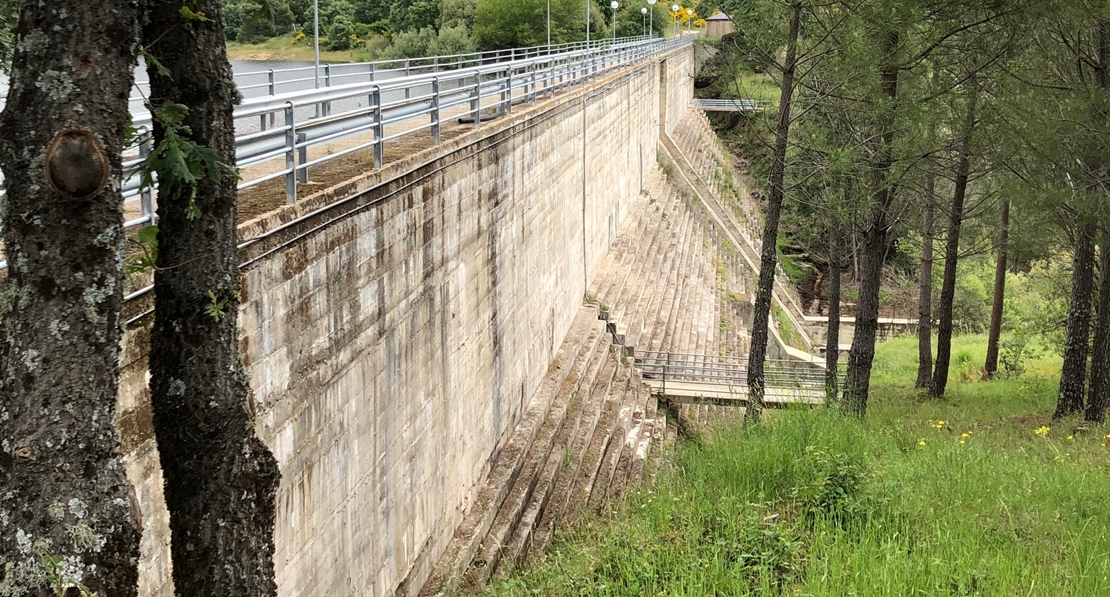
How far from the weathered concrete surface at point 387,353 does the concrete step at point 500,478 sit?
0.56 ft

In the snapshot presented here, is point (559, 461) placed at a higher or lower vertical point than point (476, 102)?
lower

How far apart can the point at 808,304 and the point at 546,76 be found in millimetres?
25808

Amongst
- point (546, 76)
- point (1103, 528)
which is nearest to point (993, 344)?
A: point (546, 76)

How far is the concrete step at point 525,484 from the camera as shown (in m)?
10.9

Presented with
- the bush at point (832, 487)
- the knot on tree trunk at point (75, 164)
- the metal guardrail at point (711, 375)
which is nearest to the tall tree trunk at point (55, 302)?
the knot on tree trunk at point (75, 164)

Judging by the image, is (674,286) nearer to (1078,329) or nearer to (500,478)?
(1078,329)

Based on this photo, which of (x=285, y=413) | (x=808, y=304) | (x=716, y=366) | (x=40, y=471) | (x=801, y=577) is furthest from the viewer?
(x=808, y=304)

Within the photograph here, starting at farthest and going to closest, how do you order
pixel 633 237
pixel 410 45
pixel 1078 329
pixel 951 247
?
pixel 410 45, pixel 633 237, pixel 951 247, pixel 1078 329

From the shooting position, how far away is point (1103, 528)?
808 cm

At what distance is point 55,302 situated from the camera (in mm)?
2885

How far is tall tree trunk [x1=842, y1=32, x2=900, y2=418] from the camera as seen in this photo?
14.5m

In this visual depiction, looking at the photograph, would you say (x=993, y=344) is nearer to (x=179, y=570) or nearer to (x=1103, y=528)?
(x=1103, y=528)

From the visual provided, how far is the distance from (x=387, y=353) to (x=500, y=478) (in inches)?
165

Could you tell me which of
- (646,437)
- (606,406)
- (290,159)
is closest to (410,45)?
(606,406)
